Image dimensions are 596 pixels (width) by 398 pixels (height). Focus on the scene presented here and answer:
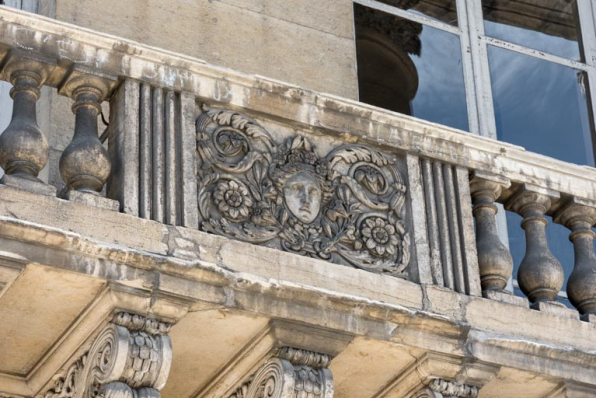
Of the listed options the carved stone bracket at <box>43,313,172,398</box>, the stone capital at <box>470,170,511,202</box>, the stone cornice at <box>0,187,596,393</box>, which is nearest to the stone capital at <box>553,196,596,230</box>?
the stone capital at <box>470,170,511,202</box>

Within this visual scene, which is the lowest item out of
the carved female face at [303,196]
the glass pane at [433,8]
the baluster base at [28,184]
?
the baluster base at [28,184]

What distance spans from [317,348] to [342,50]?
2.86 metres

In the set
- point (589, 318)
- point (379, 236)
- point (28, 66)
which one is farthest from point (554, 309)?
point (28, 66)

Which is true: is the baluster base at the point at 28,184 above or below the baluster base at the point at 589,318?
below

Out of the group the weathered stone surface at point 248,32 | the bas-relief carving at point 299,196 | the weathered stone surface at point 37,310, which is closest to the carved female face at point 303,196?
the bas-relief carving at point 299,196

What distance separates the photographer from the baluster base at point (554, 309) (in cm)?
786

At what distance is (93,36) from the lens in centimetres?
729

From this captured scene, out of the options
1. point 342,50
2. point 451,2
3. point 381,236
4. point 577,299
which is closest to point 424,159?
point 381,236

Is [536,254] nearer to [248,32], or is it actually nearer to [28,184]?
[248,32]

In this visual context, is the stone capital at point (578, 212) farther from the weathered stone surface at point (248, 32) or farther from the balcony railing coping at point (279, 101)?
the weathered stone surface at point (248, 32)

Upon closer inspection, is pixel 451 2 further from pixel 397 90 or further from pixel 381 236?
pixel 381 236

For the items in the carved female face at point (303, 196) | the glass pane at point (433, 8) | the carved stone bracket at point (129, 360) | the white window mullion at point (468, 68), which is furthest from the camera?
the glass pane at point (433, 8)

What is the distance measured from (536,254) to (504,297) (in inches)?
15.1

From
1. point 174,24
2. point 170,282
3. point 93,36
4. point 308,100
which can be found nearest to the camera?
point 170,282
